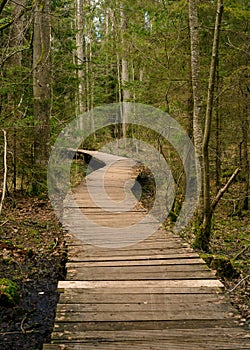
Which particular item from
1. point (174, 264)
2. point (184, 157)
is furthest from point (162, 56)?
point (174, 264)

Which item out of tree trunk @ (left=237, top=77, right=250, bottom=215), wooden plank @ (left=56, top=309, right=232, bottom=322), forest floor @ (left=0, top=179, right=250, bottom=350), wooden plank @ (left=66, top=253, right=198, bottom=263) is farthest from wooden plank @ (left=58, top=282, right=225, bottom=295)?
tree trunk @ (left=237, top=77, right=250, bottom=215)

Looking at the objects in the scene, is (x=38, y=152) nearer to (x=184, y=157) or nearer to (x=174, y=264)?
(x=184, y=157)

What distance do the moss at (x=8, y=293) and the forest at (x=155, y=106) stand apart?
0.02 m

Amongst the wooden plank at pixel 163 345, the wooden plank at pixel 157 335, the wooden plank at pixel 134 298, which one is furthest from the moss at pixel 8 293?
the wooden plank at pixel 163 345

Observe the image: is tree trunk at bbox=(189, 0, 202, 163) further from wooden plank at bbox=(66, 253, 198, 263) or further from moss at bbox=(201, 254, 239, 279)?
wooden plank at bbox=(66, 253, 198, 263)

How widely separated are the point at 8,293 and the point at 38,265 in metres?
1.48

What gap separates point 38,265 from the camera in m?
6.97

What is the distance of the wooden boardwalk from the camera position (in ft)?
11.3

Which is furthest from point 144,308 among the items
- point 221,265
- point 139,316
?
point 221,265

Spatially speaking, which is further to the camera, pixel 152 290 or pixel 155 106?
pixel 155 106

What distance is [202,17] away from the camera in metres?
12.0

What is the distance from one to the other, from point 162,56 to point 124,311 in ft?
29.5

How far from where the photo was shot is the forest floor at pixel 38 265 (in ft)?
16.3

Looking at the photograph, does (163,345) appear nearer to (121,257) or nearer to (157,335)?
(157,335)
